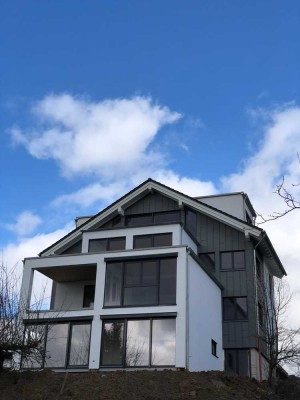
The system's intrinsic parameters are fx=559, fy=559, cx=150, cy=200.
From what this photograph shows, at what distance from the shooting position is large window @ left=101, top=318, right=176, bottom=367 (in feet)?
69.5

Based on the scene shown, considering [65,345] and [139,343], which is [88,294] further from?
[139,343]

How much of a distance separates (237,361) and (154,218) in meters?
8.43

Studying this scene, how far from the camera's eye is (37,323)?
22.6 m

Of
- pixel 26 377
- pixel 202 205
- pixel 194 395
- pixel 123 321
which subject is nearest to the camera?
pixel 194 395

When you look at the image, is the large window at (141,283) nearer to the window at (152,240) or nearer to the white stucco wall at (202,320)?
the white stucco wall at (202,320)

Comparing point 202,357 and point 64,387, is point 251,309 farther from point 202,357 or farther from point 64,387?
→ point 64,387

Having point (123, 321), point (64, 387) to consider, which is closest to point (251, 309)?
point (123, 321)

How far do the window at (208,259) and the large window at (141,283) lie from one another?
527cm

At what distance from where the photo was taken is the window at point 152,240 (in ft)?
83.4

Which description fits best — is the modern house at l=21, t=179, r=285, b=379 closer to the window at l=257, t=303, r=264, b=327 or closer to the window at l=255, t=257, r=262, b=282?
the window at l=257, t=303, r=264, b=327

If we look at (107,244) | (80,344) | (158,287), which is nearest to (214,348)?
(158,287)

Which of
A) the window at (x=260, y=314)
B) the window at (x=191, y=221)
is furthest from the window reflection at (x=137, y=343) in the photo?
the window at (x=191, y=221)

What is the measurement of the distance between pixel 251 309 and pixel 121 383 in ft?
33.6

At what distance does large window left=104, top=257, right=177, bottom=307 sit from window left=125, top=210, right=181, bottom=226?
6092 millimetres
